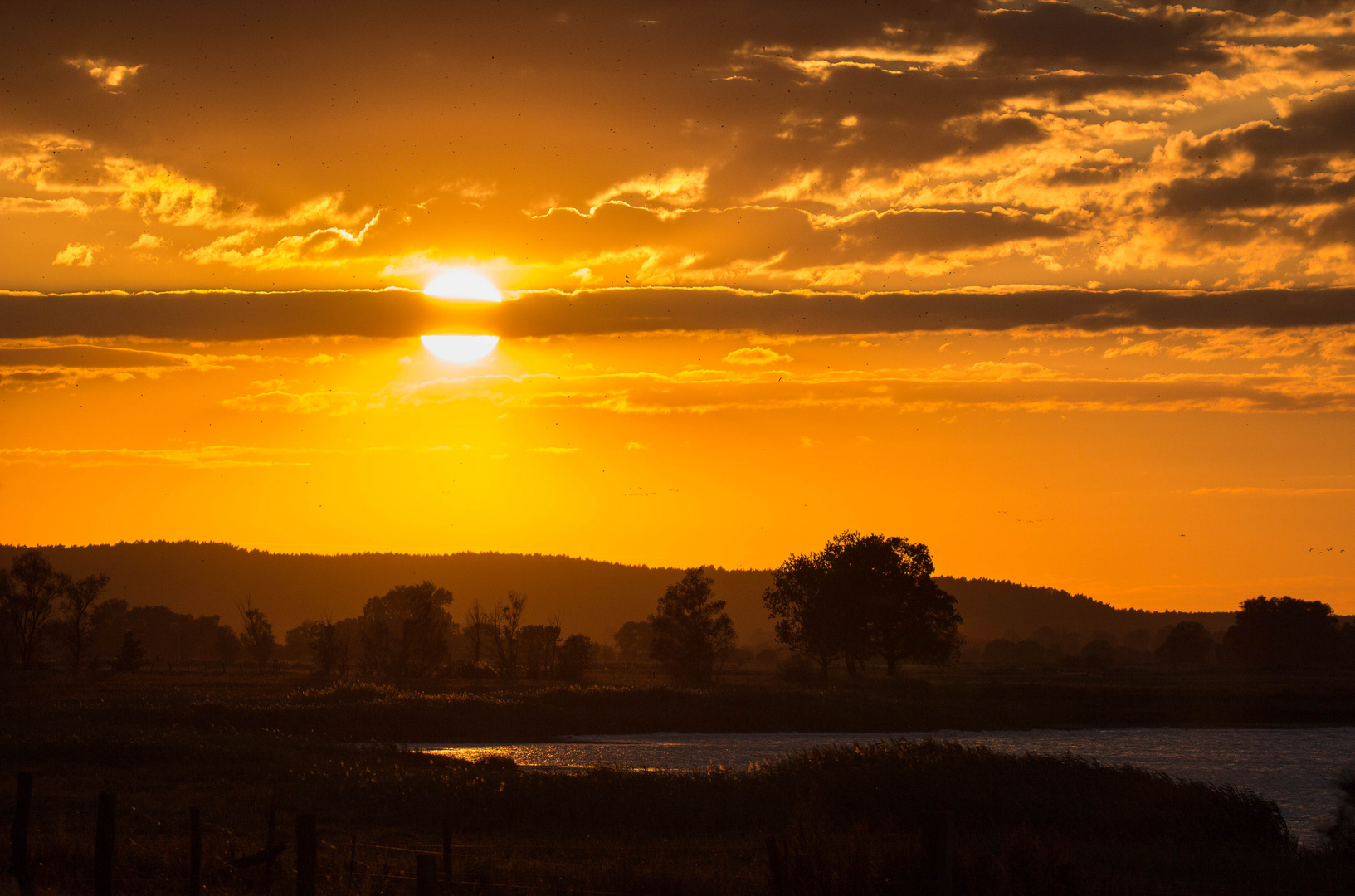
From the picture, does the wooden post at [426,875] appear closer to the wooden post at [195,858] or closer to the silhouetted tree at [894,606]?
the wooden post at [195,858]

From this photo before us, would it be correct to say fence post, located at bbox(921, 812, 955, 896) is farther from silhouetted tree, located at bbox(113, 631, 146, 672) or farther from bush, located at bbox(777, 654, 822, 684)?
silhouetted tree, located at bbox(113, 631, 146, 672)

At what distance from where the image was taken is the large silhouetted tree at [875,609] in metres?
112

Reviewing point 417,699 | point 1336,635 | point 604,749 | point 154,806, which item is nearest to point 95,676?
point 417,699

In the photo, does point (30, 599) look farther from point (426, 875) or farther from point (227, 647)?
point (426, 875)

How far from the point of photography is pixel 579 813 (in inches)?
1484

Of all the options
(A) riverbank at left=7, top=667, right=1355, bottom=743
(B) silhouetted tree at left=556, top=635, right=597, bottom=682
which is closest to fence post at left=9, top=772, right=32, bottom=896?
(A) riverbank at left=7, top=667, right=1355, bottom=743

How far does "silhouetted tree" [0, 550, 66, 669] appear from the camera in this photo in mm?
125875

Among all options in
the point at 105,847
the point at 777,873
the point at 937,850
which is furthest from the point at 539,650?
the point at 937,850

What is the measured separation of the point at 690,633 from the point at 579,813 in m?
92.2

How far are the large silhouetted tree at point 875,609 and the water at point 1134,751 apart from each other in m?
23.3

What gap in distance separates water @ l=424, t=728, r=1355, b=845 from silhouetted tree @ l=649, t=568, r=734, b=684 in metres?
43.7

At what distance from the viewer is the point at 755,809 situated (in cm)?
3888

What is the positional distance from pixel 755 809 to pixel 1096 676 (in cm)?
10587

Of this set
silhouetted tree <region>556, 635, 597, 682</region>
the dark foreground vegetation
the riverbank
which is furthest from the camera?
silhouetted tree <region>556, 635, 597, 682</region>
